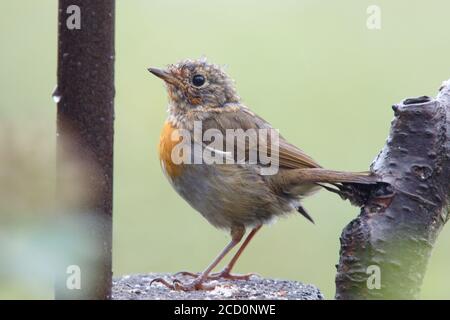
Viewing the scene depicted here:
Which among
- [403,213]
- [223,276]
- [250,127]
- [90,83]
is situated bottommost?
[223,276]

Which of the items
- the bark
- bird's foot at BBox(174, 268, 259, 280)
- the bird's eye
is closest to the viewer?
the bark

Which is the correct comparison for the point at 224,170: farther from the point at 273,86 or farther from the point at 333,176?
the point at 273,86

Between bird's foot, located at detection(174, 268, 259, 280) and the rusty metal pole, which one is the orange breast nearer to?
bird's foot, located at detection(174, 268, 259, 280)

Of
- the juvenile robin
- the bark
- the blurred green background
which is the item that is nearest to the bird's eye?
the juvenile robin

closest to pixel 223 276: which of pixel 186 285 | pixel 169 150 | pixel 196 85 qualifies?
pixel 186 285

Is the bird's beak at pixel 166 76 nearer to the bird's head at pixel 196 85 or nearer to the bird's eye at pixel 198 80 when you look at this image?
the bird's head at pixel 196 85
